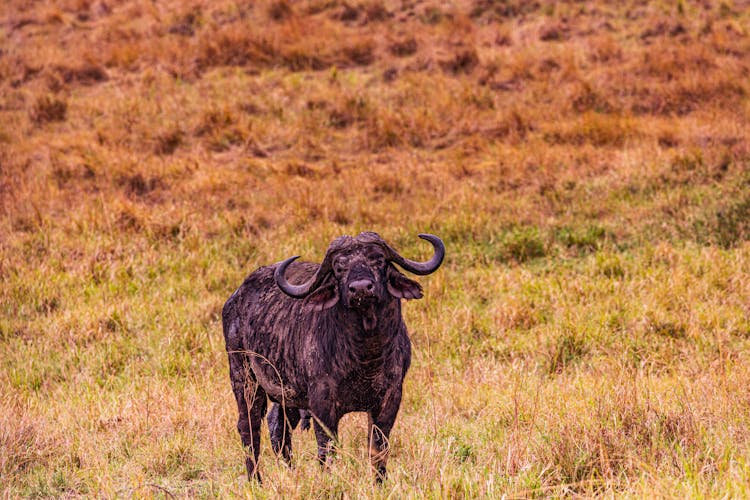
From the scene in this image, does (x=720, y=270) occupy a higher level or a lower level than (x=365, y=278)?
lower

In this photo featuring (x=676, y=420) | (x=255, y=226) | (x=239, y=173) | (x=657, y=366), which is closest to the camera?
(x=676, y=420)

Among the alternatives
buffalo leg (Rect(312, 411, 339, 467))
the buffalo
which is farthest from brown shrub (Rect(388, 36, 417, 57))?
buffalo leg (Rect(312, 411, 339, 467))

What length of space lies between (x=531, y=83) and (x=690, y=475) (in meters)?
11.8

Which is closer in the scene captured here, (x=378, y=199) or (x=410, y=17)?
(x=378, y=199)

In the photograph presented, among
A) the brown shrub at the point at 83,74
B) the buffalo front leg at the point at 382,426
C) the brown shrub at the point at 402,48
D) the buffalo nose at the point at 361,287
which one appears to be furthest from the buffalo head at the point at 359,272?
the brown shrub at the point at 83,74

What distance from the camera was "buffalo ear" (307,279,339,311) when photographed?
419cm

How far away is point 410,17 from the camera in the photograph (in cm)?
1802

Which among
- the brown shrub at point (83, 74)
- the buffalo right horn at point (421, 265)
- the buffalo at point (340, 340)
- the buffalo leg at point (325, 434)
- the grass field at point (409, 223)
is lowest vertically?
the grass field at point (409, 223)

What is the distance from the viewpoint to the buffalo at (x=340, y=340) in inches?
162

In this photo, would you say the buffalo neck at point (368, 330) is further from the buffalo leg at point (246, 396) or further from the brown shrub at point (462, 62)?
the brown shrub at point (462, 62)

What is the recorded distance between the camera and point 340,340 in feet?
14.1

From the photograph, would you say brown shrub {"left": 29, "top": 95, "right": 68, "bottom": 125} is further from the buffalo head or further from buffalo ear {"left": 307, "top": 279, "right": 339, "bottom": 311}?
buffalo ear {"left": 307, "top": 279, "right": 339, "bottom": 311}

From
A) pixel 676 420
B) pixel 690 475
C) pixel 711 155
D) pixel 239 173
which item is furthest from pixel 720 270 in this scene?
pixel 239 173

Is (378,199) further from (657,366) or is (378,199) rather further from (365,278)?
(365,278)
